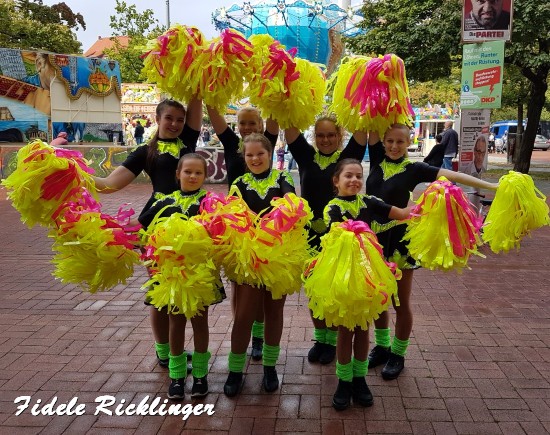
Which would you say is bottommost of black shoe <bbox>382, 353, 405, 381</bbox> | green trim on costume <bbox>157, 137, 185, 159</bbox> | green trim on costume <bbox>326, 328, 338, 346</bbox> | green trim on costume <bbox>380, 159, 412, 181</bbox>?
black shoe <bbox>382, 353, 405, 381</bbox>

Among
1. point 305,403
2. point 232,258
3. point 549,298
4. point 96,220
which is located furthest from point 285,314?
point 549,298

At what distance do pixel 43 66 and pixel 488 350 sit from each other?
19.9 m

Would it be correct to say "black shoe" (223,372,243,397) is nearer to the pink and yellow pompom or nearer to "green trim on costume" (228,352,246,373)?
"green trim on costume" (228,352,246,373)

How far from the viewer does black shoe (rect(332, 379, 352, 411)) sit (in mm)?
2875

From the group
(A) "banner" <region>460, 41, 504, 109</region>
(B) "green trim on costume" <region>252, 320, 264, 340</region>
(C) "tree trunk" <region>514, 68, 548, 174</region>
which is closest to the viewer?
(B) "green trim on costume" <region>252, 320, 264, 340</region>

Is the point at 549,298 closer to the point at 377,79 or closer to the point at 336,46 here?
the point at 377,79

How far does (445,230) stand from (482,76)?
5789 millimetres

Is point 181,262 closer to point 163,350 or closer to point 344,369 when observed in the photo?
point 163,350

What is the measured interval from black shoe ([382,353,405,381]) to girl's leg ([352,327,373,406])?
0.33m

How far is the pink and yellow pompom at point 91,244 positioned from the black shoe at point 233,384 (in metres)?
0.90

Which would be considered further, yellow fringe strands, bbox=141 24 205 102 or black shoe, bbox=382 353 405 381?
black shoe, bbox=382 353 405 381

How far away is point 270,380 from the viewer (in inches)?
123

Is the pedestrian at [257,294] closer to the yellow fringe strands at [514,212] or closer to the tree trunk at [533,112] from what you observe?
the yellow fringe strands at [514,212]

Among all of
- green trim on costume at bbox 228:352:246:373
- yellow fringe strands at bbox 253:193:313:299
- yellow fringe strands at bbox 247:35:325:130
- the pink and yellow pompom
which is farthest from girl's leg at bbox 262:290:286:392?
yellow fringe strands at bbox 247:35:325:130
